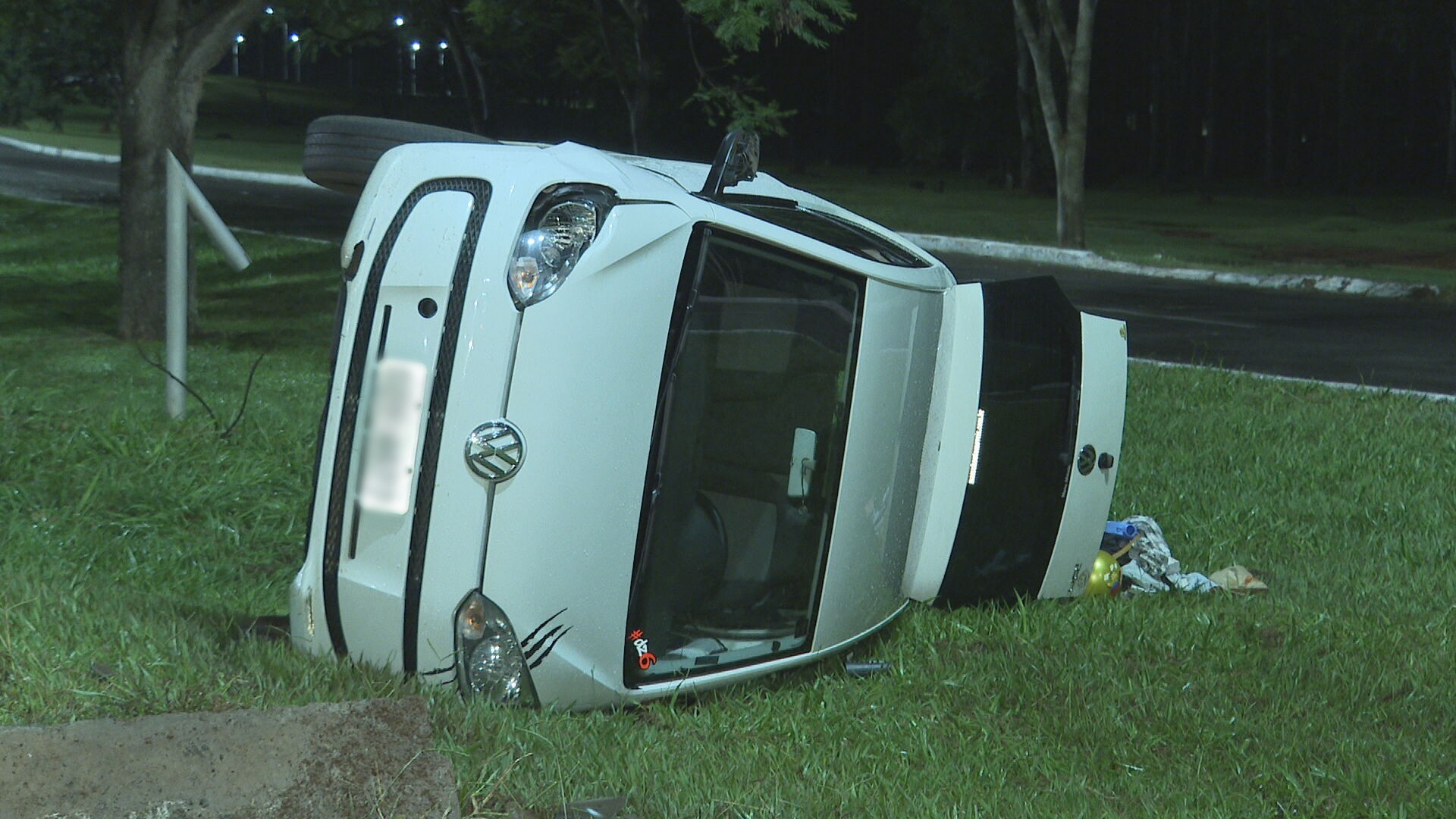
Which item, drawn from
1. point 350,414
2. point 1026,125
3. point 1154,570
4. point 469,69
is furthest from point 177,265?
point 1026,125

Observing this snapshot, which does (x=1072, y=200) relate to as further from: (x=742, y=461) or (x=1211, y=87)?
(x=1211, y=87)

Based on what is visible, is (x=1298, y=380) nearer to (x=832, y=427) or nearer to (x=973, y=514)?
(x=973, y=514)

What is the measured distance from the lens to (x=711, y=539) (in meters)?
3.88

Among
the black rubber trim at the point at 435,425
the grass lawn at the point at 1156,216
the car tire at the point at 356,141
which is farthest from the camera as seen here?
the grass lawn at the point at 1156,216

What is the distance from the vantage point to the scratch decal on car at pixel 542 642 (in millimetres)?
3527

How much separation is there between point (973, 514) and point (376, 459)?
1.95 metres

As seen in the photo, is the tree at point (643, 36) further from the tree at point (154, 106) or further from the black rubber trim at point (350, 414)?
the black rubber trim at point (350, 414)

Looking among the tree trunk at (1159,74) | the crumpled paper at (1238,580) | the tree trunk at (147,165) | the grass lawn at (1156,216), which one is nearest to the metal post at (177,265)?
the tree trunk at (147,165)

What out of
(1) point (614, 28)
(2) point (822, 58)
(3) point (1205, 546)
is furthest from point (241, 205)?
(2) point (822, 58)

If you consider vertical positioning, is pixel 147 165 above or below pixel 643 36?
below

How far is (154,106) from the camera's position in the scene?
10.2 meters

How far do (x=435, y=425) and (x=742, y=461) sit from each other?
0.84 metres

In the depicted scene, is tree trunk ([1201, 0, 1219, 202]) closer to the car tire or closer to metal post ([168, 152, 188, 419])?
metal post ([168, 152, 188, 419])

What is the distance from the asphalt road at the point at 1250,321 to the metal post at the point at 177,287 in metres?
7.13
